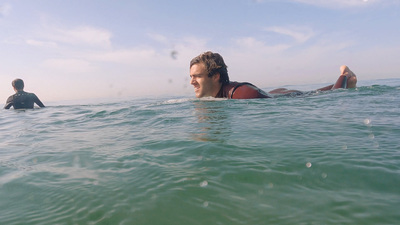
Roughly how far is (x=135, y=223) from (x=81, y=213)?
A: 41cm

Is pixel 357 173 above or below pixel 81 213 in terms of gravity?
above

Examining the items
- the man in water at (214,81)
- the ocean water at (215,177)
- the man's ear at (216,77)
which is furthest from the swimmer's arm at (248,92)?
the ocean water at (215,177)

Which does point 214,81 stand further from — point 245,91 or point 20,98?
point 20,98

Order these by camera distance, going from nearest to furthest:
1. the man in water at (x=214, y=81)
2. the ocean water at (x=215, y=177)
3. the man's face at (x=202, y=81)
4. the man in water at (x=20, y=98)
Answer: the ocean water at (x=215, y=177)
the man in water at (x=214, y=81)
the man's face at (x=202, y=81)
the man in water at (x=20, y=98)

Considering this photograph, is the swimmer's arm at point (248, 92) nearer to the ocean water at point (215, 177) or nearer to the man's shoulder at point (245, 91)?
the man's shoulder at point (245, 91)

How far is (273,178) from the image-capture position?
5.75ft

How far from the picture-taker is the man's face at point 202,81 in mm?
6059

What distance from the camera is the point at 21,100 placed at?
9391 mm

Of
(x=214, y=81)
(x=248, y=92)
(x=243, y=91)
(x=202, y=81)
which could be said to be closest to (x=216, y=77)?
(x=214, y=81)

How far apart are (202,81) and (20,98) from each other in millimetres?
7729

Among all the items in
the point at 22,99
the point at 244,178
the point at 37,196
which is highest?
the point at 22,99

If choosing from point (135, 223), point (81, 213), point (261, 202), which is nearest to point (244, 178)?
point (261, 202)

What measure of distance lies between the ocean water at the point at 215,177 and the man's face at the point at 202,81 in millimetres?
2845

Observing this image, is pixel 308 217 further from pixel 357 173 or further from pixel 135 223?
pixel 135 223
